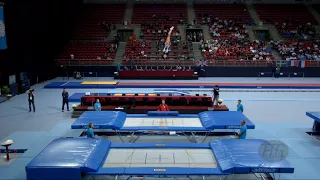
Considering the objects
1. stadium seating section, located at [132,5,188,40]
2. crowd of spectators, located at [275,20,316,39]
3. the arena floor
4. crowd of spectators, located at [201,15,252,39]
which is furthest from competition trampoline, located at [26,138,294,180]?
crowd of spectators, located at [275,20,316,39]

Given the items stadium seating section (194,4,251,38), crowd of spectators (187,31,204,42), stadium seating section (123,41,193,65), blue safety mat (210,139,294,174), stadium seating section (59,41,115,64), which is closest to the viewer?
blue safety mat (210,139,294,174)

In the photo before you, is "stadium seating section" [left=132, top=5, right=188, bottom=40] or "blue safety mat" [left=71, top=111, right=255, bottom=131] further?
"stadium seating section" [left=132, top=5, right=188, bottom=40]

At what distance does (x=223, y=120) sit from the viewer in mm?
10820

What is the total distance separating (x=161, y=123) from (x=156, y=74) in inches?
585

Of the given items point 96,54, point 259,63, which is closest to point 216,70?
point 259,63

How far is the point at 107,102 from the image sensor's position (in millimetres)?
14812

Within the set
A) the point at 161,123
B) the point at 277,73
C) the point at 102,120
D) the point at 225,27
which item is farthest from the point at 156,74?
the point at 102,120

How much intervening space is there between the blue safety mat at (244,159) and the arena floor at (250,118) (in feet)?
2.80

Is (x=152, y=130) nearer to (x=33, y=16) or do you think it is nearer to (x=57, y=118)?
(x=57, y=118)

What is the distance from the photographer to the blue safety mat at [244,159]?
23.1 ft

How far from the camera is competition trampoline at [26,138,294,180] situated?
6961mm

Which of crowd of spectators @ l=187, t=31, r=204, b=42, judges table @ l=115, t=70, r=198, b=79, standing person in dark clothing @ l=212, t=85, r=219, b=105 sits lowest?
standing person in dark clothing @ l=212, t=85, r=219, b=105

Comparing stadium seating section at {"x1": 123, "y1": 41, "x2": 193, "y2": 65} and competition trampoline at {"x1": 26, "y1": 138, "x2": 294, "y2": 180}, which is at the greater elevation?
stadium seating section at {"x1": 123, "y1": 41, "x2": 193, "y2": 65}

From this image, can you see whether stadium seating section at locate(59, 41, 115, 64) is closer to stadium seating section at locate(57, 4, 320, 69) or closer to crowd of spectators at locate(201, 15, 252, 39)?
stadium seating section at locate(57, 4, 320, 69)
